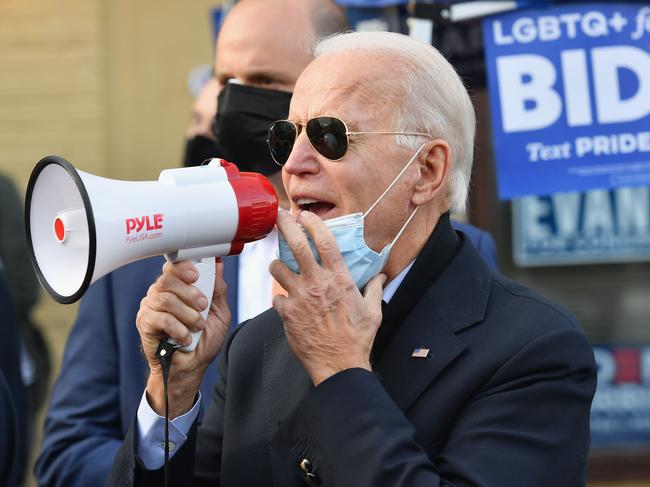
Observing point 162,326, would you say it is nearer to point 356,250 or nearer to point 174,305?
point 174,305

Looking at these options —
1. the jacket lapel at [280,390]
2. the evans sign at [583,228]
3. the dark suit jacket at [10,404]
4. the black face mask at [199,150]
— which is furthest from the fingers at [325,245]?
the evans sign at [583,228]

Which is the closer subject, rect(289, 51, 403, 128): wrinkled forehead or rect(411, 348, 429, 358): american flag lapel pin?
rect(411, 348, 429, 358): american flag lapel pin

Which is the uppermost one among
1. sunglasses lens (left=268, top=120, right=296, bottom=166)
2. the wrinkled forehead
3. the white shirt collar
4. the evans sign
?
the wrinkled forehead

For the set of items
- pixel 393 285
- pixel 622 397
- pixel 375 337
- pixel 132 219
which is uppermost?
pixel 132 219

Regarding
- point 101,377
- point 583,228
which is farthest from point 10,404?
point 583,228

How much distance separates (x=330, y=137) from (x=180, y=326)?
540mm

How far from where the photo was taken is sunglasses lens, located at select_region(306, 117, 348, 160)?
2.60 metres

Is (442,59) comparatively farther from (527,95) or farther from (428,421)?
(527,95)

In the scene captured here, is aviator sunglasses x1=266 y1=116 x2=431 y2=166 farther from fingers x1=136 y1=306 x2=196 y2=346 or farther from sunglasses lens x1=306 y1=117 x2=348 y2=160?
fingers x1=136 y1=306 x2=196 y2=346

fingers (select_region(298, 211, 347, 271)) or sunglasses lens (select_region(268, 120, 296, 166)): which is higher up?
sunglasses lens (select_region(268, 120, 296, 166))

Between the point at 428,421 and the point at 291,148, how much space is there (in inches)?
29.2

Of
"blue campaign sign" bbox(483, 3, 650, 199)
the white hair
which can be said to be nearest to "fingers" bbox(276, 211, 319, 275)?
the white hair

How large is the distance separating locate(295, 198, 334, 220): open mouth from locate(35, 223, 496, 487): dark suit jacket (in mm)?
871

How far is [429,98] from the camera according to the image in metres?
2.64
